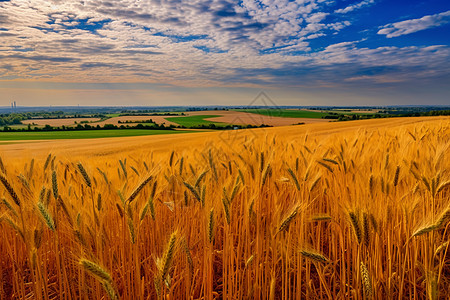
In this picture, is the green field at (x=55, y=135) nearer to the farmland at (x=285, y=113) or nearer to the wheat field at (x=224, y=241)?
the farmland at (x=285, y=113)

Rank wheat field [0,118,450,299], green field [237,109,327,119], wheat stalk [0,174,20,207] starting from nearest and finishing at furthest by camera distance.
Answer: wheat field [0,118,450,299], wheat stalk [0,174,20,207], green field [237,109,327,119]

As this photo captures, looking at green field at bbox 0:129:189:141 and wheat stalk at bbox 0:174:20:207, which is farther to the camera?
green field at bbox 0:129:189:141

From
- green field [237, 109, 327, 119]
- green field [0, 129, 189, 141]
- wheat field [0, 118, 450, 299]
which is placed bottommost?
green field [0, 129, 189, 141]

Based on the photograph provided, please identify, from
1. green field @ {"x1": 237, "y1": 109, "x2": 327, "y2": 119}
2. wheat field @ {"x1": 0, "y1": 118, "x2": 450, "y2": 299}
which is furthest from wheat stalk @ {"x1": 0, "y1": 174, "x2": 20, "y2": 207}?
green field @ {"x1": 237, "y1": 109, "x2": 327, "y2": 119}

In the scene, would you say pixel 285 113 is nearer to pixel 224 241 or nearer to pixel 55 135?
pixel 224 241

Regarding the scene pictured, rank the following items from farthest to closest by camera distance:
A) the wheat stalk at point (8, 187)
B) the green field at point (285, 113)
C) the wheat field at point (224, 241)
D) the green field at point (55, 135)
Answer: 1. the green field at point (55, 135)
2. the green field at point (285, 113)
3. the wheat stalk at point (8, 187)
4. the wheat field at point (224, 241)

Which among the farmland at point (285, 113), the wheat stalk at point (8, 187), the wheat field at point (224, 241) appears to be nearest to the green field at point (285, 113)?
the farmland at point (285, 113)

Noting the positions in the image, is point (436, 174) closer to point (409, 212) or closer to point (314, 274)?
point (409, 212)

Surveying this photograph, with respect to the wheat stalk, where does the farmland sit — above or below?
above

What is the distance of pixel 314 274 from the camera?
212 centimetres

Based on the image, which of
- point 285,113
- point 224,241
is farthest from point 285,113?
point 224,241

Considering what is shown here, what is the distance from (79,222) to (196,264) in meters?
0.82

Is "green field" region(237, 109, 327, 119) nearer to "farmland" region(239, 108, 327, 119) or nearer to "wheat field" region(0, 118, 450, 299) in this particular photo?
"farmland" region(239, 108, 327, 119)

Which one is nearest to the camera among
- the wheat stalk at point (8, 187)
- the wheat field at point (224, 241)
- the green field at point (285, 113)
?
the wheat field at point (224, 241)
